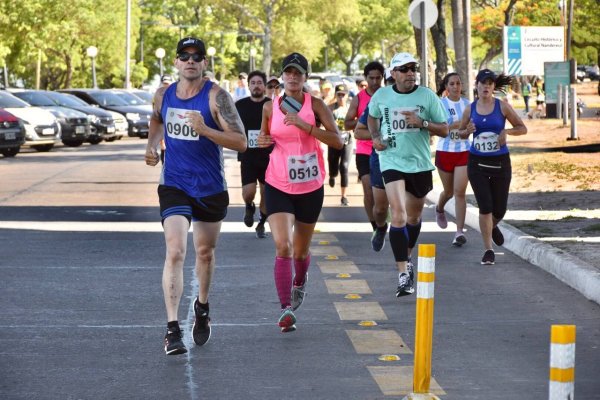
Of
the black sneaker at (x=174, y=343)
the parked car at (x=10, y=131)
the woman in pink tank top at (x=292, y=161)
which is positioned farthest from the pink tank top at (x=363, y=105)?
the parked car at (x=10, y=131)

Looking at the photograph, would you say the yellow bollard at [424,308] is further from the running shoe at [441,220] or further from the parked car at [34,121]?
the parked car at [34,121]

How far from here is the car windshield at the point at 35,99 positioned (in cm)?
3919

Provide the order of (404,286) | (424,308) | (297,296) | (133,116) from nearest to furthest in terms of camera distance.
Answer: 1. (424,308)
2. (297,296)
3. (404,286)
4. (133,116)

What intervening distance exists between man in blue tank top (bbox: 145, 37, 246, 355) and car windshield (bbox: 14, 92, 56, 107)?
31.3m

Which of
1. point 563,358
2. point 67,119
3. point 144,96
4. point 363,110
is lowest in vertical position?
Answer: point 563,358

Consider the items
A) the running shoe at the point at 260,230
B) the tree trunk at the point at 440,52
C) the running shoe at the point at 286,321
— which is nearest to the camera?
the running shoe at the point at 286,321

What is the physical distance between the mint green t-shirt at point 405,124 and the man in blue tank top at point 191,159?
2629mm

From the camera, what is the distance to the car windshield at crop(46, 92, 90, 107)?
40312mm

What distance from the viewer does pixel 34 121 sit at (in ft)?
115

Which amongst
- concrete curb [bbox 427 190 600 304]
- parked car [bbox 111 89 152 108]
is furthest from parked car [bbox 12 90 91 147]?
concrete curb [bbox 427 190 600 304]

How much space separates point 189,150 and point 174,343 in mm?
1155

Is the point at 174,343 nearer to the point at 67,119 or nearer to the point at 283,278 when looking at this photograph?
the point at 283,278

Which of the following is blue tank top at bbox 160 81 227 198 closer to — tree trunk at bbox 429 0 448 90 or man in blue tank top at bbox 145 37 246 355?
man in blue tank top at bbox 145 37 246 355

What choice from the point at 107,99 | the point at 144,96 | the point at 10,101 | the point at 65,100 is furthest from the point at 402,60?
→ the point at 144,96
